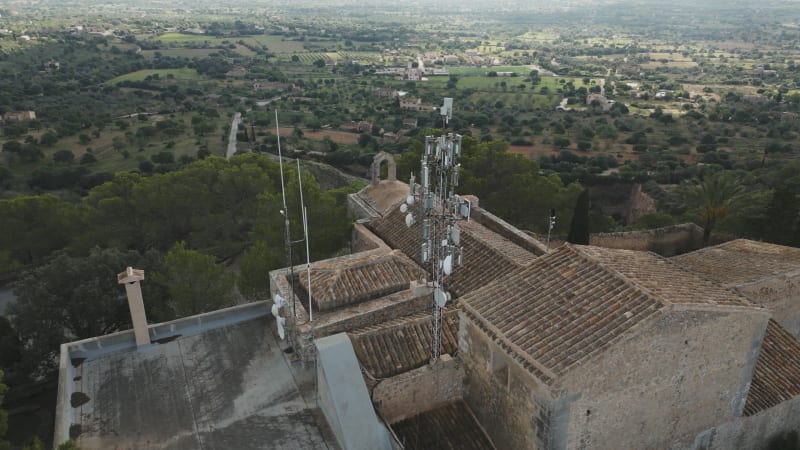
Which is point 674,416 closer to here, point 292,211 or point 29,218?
point 292,211

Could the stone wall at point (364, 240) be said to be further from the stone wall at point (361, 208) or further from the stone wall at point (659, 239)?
the stone wall at point (659, 239)

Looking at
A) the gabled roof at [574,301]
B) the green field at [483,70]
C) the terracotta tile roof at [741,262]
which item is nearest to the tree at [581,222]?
the terracotta tile roof at [741,262]

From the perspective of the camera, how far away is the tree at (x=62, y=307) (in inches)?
697

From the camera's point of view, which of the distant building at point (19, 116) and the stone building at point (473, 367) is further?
the distant building at point (19, 116)

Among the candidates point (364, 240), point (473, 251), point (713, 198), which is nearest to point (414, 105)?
point (713, 198)

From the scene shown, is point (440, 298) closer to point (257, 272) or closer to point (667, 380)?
point (667, 380)

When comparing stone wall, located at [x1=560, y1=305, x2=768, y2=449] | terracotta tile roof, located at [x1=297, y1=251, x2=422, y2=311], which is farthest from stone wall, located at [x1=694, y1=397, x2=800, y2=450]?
terracotta tile roof, located at [x1=297, y1=251, x2=422, y2=311]

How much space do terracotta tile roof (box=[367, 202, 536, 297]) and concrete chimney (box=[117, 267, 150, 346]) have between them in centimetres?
690

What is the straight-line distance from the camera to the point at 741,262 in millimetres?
16562

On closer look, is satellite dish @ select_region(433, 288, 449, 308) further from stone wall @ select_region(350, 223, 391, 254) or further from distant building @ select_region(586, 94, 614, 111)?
distant building @ select_region(586, 94, 614, 111)

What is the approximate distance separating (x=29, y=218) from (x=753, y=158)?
5522cm

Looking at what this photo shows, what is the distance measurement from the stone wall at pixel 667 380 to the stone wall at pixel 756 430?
49cm

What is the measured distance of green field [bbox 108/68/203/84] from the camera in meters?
94.4

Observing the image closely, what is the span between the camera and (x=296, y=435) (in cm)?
1011
